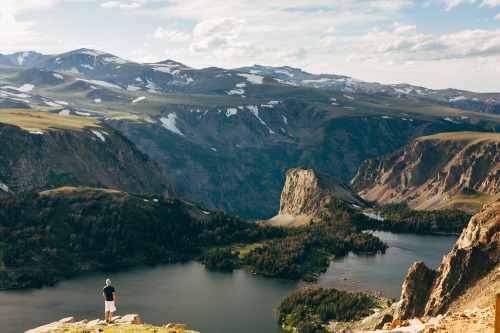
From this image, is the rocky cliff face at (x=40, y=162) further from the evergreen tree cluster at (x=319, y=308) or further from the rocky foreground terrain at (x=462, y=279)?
the rocky foreground terrain at (x=462, y=279)

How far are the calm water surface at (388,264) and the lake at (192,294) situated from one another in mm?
→ 231

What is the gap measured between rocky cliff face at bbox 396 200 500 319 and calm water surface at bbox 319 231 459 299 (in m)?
42.5

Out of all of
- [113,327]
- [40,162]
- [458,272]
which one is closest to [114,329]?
[113,327]

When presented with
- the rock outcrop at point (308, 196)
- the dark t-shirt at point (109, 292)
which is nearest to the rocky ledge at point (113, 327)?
the dark t-shirt at point (109, 292)

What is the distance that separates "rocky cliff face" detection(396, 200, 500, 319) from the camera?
5266 centimetres

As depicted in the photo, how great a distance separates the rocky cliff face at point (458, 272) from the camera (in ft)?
173

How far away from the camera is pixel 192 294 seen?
102m

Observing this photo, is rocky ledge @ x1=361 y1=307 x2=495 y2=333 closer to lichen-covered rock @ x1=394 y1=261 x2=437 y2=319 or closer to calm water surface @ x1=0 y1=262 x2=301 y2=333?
lichen-covered rock @ x1=394 y1=261 x2=437 y2=319

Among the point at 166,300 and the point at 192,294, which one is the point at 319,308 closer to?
the point at 192,294

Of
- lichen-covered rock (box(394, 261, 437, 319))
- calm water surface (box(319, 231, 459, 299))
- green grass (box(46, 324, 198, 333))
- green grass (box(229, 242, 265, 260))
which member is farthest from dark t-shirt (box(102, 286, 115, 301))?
green grass (box(229, 242, 265, 260))

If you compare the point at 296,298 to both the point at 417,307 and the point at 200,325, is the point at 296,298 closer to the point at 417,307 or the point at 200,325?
the point at 200,325

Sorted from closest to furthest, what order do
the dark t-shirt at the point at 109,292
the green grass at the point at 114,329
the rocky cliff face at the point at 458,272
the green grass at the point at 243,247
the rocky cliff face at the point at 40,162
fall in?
the green grass at the point at 114,329 → the dark t-shirt at the point at 109,292 → the rocky cliff face at the point at 458,272 → the green grass at the point at 243,247 → the rocky cliff face at the point at 40,162

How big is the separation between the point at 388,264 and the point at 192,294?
55829 millimetres

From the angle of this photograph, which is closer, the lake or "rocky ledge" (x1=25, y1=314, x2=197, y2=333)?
"rocky ledge" (x1=25, y1=314, x2=197, y2=333)
